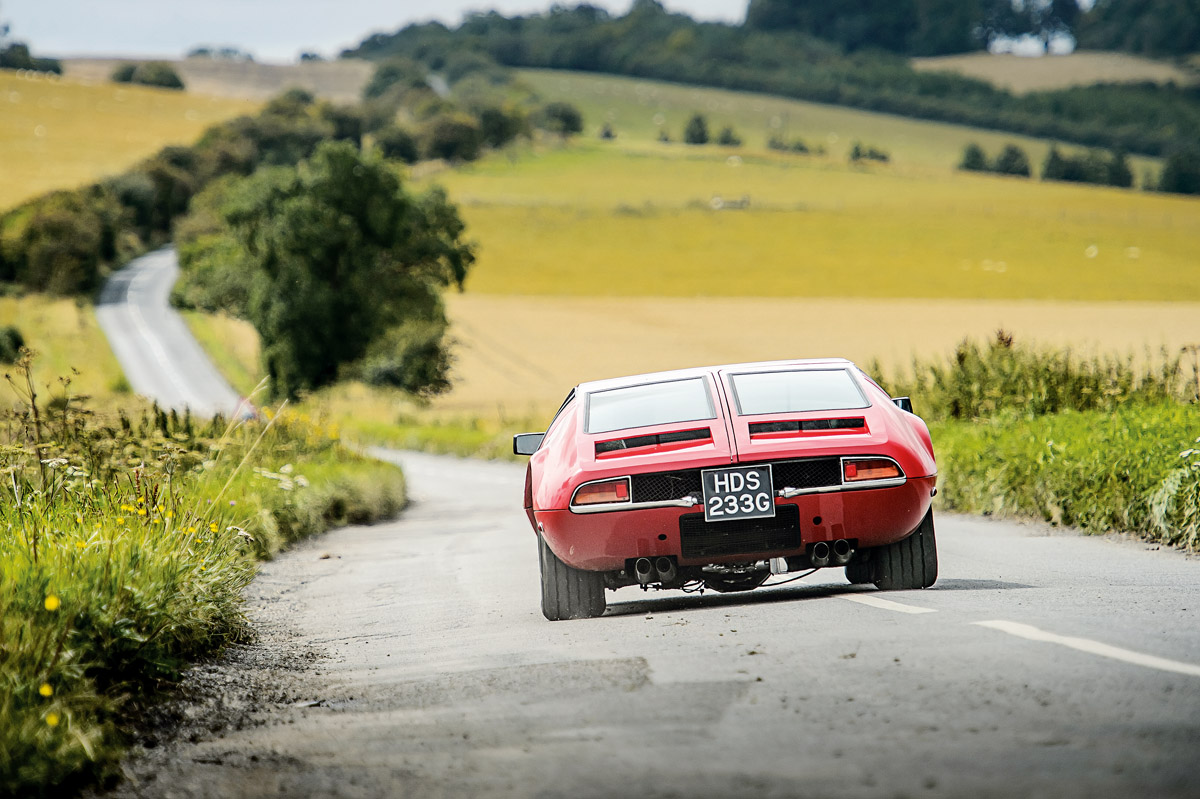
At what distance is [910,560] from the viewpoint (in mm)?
8555

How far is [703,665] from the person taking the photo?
639 centimetres

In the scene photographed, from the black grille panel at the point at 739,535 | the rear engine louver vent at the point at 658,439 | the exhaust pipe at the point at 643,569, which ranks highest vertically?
the rear engine louver vent at the point at 658,439

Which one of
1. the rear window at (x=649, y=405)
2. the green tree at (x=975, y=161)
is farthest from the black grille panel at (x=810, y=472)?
the green tree at (x=975, y=161)

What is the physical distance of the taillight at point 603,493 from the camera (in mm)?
7949

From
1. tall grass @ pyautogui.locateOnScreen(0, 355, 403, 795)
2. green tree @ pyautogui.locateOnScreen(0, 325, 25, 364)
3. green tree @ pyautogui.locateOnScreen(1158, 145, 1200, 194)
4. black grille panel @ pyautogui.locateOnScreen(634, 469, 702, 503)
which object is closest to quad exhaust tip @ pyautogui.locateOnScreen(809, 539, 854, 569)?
black grille panel @ pyautogui.locateOnScreen(634, 469, 702, 503)

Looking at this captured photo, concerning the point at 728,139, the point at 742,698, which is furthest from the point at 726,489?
the point at 728,139

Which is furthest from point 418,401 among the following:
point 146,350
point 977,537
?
point 977,537

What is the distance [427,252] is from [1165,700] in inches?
2583

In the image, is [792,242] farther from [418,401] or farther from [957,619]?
[957,619]

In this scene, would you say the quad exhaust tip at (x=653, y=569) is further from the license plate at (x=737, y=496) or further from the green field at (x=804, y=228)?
the green field at (x=804, y=228)

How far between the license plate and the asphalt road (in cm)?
4858

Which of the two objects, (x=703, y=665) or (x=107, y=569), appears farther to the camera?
(x=107, y=569)

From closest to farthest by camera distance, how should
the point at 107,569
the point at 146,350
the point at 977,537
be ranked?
the point at 107,569 → the point at 977,537 → the point at 146,350

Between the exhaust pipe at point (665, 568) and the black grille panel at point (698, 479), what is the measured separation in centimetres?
35
